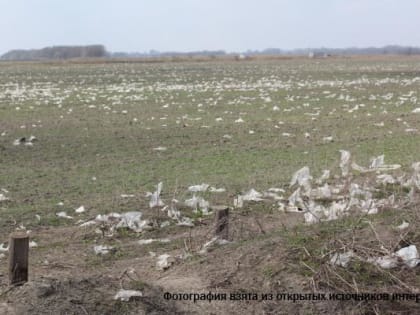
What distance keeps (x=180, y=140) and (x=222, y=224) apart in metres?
7.57

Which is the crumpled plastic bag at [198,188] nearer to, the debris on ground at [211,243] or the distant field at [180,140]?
the distant field at [180,140]

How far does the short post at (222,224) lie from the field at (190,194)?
193 mm

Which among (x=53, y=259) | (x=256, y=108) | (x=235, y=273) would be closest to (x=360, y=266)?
(x=235, y=273)

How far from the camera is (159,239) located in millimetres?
7383

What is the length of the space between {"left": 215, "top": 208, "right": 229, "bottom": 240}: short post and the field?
0.63 ft

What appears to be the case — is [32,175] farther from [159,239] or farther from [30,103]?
[30,103]

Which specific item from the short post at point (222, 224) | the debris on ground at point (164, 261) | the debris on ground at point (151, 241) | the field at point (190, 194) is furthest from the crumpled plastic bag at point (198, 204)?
the debris on ground at point (164, 261)

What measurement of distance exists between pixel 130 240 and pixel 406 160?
600cm

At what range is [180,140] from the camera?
14.1 metres

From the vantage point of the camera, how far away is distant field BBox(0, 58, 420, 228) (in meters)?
10.2

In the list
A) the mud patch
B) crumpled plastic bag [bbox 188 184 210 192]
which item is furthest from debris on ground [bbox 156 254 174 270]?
crumpled plastic bag [bbox 188 184 210 192]

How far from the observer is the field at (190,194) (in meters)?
Answer: 5.36

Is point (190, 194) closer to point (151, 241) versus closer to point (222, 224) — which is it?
point (151, 241)

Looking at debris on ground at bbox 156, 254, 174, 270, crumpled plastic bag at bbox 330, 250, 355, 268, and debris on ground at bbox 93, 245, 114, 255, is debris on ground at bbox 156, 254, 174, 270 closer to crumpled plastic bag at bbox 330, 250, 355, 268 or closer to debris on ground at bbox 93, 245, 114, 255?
debris on ground at bbox 93, 245, 114, 255
